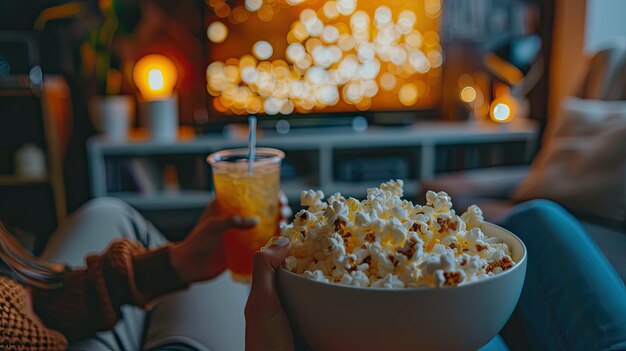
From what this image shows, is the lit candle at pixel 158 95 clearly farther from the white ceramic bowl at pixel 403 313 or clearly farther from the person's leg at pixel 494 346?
the white ceramic bowl at pixel 403 313

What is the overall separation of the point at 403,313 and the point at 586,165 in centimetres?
139

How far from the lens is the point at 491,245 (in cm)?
63

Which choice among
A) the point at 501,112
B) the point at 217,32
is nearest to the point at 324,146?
the point at 217,32

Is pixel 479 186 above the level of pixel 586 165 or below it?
→ below

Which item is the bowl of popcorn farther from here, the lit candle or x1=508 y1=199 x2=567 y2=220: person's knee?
the lit candle

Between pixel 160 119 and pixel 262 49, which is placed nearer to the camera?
pixel 160 119

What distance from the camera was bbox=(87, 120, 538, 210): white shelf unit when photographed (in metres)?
2.59

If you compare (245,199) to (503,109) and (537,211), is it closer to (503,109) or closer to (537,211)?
(537,211)

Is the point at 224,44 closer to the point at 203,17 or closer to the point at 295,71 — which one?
the point at 203,17

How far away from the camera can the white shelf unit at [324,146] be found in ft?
8.50

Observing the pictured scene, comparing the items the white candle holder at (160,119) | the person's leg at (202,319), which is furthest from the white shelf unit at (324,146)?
the person's leg at (202,319)

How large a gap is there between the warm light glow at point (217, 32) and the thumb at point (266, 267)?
7.36 feet

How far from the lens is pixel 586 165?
1.70m

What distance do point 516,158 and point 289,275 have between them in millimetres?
2611
